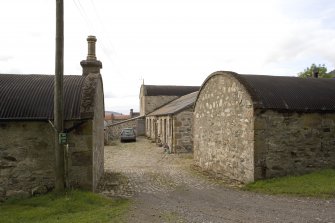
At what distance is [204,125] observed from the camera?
15.2m

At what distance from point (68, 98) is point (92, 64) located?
103 inches

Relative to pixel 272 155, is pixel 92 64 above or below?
above

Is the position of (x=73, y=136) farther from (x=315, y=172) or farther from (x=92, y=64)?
(x=315, y=172)

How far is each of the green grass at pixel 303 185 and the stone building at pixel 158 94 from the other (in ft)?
114

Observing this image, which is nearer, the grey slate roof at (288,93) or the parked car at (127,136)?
the grey slate roof at (288,93)

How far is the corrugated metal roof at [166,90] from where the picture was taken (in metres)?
46.5

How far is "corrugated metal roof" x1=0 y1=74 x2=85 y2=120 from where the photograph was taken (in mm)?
9234

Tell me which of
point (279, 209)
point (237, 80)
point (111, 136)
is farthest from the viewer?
point (111, 136)

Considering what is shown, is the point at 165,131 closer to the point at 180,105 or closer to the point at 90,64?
the point at 180,105

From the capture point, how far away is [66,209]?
786 centimetres

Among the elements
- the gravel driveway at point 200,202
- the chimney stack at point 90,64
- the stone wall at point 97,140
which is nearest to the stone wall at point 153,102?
the gravel driveway at point 200,202

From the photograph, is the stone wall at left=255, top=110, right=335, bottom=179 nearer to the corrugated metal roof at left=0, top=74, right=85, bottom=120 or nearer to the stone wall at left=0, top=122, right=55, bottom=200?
the corrugated metal roof at left=0, top=74, right=85, bottom=120

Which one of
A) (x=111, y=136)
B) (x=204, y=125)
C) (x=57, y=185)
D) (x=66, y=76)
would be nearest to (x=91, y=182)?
(x=57, y=185)

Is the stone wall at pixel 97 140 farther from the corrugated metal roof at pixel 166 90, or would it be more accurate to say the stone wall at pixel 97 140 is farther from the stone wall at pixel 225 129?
the corrugated metal roof at pixel 166 90
